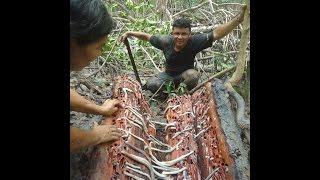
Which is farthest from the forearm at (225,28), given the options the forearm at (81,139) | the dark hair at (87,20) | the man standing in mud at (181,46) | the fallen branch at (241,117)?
the forearm at (81,139)

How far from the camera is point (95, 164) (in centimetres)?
148

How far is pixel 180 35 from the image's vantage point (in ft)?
5.41

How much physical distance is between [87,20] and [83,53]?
0.35 ft

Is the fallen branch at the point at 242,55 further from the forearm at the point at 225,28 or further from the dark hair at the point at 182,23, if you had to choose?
the dark hair at the point at 182,23

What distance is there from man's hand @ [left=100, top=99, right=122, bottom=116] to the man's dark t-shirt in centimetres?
19

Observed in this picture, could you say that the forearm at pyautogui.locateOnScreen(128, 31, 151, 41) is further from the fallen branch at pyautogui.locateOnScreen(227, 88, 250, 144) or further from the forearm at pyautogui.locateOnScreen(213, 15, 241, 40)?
the fallen branch at pyautogui.locateOnScreen(227, 88, 250, 144)

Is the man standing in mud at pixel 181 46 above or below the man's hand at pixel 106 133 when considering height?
above

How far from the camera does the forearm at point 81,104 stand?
151 centimetres

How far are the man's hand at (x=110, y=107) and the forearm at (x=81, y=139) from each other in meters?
0.10

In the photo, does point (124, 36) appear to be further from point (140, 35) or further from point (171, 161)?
point (171, 161)
